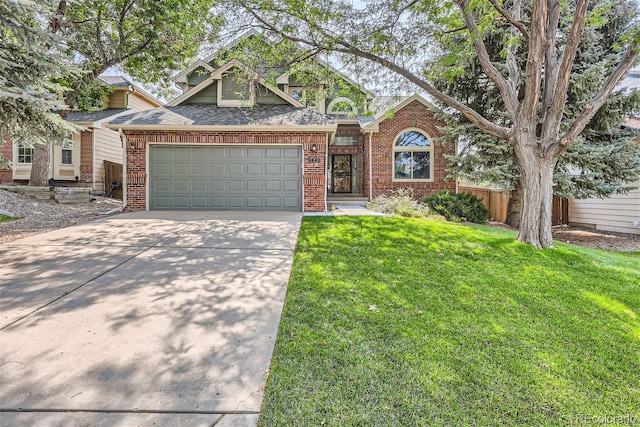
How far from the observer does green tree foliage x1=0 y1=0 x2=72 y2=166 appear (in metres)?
5.25

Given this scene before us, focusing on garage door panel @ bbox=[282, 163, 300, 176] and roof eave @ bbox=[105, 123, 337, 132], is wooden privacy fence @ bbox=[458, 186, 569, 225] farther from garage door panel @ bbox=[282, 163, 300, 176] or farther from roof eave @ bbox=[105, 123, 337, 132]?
garage door panel @ bbox=[282, 163, 300, 176]

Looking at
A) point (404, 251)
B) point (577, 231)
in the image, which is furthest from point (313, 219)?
point (577, 231)

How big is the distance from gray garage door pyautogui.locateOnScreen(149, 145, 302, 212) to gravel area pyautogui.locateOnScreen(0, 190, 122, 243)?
2.20 meters

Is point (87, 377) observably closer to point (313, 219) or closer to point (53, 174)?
point (313, 219)

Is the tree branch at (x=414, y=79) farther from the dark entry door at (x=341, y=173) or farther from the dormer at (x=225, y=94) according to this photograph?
the dark entry door at (x=341, y=173)

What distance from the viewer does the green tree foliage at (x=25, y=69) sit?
5254mm

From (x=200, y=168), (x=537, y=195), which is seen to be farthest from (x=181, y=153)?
(x=537, y=195)

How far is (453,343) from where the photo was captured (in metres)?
2.83

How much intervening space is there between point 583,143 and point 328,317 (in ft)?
35.6

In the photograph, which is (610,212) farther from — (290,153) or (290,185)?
(290,153)

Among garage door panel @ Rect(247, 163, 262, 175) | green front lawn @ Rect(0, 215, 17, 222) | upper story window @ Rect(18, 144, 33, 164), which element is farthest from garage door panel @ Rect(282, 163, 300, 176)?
upper story window @ Rect(18, 144, 33, 164)

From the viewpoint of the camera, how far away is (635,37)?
552 cm

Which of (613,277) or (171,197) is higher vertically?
(171,197)

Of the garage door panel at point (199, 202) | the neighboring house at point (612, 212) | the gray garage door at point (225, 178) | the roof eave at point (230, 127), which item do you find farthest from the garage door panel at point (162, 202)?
the neighboring house at point (612, 212)
